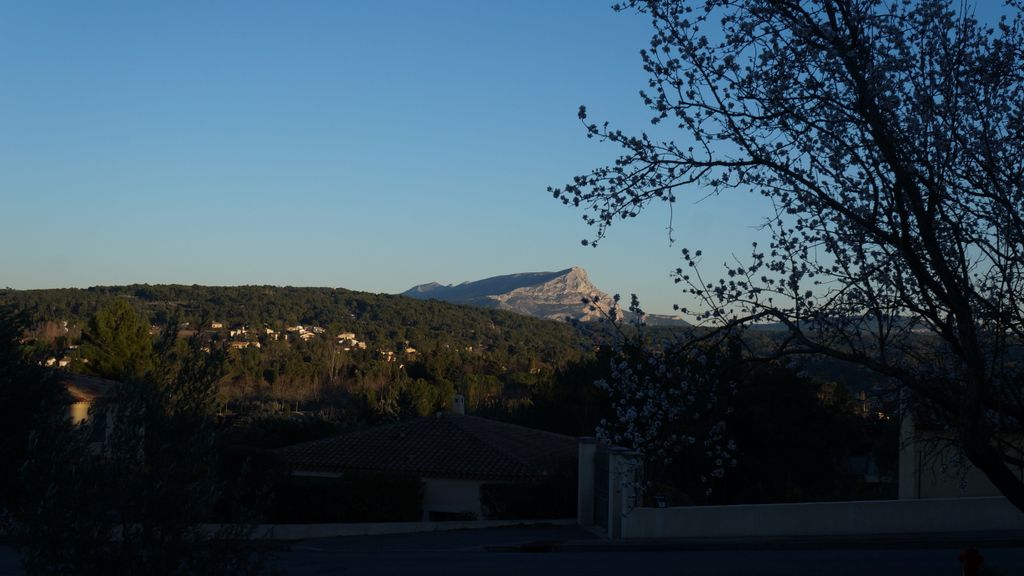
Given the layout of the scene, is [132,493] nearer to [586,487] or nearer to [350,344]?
[586,487]

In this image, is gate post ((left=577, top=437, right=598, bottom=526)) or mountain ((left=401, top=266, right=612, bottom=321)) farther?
mountain ((left=401, top=266, right=612, bottom=321))

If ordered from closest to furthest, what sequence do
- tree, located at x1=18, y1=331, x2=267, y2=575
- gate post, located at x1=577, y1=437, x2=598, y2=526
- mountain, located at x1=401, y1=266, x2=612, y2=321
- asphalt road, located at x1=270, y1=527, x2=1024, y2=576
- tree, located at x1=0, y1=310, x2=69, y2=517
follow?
tree, located at x1=18, y1=331, x2=267, y2=575 → tree, located at x1=0, y1=310, x2=69, y2=517 → asphalt road, located at x1=270, y1=527, x2=1024, y2=576 → gate post, located at x1=577, y1=437, x2=598, y2=526 → mountain, located at x1=401, y1=266, x2=612, y2=321

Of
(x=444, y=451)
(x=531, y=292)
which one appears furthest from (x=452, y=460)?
(x=531, y=292)

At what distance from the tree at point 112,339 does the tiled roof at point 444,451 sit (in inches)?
657

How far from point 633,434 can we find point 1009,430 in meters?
4.09

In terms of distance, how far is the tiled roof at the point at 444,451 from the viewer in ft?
105

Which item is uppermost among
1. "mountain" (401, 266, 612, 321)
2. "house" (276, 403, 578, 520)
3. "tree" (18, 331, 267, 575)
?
"mountain" (401, 266, 612, 321)

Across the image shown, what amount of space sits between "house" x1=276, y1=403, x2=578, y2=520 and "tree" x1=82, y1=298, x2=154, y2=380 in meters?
17.2

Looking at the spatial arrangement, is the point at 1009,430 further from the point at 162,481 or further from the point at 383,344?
the point at 383,344

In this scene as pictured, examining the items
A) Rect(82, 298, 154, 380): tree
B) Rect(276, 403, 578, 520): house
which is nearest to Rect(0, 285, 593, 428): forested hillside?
Rect(82, 298, 154, 380): tree

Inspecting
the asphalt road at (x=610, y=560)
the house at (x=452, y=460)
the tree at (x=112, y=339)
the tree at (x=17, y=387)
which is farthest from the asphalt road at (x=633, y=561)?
the tree at (x=112, y=339)

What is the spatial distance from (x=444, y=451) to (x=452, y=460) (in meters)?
1.11

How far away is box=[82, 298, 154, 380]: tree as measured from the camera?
49188 mm

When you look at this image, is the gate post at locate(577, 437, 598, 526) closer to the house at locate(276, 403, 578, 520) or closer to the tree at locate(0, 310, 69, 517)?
the house at locate(276, 403, 578, 520)
